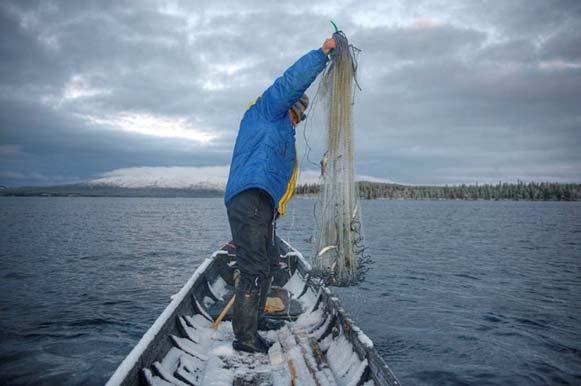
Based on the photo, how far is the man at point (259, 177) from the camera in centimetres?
431

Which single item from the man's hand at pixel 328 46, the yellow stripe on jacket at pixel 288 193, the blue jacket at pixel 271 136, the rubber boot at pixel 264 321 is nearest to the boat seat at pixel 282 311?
the rubber boot at pixel 264 321

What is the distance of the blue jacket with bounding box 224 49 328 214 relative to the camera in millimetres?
4270

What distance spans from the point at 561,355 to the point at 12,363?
11.5 metres

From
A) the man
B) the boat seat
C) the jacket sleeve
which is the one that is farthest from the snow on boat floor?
the jacket sleeve

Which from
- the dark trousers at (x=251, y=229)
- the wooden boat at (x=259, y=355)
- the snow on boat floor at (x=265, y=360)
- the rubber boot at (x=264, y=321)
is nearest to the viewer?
the wooden boat at (x=259, y=355)

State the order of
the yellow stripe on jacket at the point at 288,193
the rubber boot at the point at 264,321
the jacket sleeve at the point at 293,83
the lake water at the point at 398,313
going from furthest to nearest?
the lake water at the point at 398,313
the rubber boot at the point at 264,321
the yellow stripe on jacket at the point at 288,193
the jacket sleeve at the point at 293,83

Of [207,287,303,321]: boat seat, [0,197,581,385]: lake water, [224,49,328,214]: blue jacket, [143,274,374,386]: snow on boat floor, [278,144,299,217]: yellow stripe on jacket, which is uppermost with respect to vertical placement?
[224,49,328,214]: blue jacket

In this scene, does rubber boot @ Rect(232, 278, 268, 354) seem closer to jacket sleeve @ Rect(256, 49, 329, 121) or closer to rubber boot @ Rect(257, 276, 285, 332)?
rubber boot @ Rect(257, 276, 285, 332)

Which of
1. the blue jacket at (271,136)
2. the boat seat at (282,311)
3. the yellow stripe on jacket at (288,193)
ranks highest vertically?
the blue jacket at (271,136)

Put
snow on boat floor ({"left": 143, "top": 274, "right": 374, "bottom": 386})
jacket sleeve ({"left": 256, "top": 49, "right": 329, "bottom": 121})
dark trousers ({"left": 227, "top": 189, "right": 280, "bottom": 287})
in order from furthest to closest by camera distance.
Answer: dark trousers ({"left": 227, "top": 189, "right": 280, "bottom": 287}), jacket sleeve ({"left": 256, "top": 49, "right": 329, "bottom": 121}), snow on boat floor ({"left": 143, "top": 274, "right": 374, "bottom": 386})

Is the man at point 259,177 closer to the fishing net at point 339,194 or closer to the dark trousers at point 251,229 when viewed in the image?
the dark trousers at point 251,229

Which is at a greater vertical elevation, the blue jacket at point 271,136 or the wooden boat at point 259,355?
the blue jacket at point 271,136

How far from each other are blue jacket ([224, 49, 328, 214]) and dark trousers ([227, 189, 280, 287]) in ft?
0.38

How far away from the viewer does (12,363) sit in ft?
24.9
